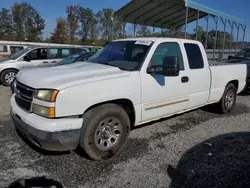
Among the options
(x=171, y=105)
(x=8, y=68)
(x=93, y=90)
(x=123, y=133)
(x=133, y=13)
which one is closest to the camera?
(x=93, y=90)

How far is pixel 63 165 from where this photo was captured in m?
3.03

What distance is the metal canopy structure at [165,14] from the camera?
11.8 meters

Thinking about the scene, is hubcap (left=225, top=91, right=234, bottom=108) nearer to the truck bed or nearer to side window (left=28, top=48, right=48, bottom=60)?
the truck bed

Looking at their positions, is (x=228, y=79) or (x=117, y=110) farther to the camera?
(x=228, y=79)

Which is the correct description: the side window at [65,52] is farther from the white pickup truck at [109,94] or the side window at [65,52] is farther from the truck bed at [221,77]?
the truck bed at [221,77]

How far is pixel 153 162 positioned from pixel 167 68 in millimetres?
1483

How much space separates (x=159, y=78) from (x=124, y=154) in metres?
1.39

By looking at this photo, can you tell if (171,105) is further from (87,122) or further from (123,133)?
(87,122)

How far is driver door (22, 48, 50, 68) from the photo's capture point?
365 inches

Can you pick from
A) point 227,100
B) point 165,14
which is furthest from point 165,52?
point 165,14

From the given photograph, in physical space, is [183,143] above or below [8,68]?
below

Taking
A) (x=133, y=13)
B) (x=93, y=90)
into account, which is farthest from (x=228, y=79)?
(x=133, y=13)

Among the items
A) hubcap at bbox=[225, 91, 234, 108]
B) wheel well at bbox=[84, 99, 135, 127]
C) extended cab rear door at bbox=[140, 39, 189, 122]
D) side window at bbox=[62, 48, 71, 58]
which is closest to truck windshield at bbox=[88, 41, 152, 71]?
extended cab rear door at bbox=[140, 39, 189, 122]

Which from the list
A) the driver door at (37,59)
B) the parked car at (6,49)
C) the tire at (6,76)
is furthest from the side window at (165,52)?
the parked car at (6,49)
